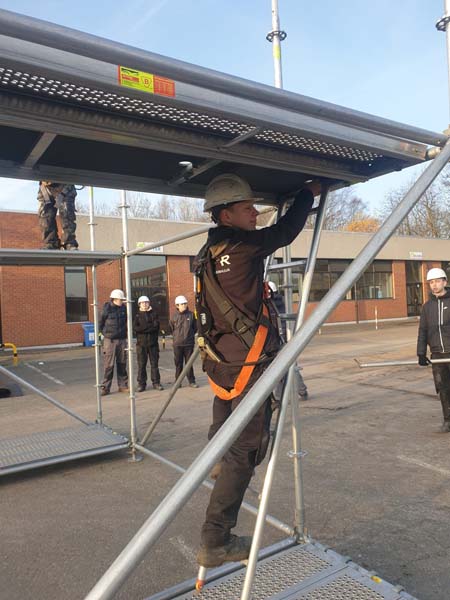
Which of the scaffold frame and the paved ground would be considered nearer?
the scaffold frame

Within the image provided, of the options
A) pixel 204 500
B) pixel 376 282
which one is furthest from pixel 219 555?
pixel 376 282

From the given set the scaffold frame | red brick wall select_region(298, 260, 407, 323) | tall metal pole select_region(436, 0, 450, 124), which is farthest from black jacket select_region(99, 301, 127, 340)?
red brick wall select_region(298, 260, 407, 323)

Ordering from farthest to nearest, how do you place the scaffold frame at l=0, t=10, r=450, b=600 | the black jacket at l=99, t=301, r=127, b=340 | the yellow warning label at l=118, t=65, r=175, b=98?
the black jacket at l=99, t=301, r=127, b=340, the yellow warning label at l=118, t=65, r=175, b=98, the scaffold frame at l=0, t=10, r=450, b=600

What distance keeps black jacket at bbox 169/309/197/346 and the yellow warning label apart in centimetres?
826

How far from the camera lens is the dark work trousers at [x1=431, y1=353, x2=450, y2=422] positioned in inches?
237

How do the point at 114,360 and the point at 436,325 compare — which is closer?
the point at 436,325

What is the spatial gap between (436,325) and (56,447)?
16.7 ft

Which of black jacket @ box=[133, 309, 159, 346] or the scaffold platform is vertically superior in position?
black jacket @ box=[133, 309, 159, 346]

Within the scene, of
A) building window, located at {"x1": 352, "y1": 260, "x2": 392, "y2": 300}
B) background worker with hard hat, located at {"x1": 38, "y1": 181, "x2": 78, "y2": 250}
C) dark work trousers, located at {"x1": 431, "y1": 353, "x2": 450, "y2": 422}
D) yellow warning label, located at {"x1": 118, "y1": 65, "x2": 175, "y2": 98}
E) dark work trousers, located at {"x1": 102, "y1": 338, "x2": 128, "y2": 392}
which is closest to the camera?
yellow warning label, located at {"x1": 118, "y1": 65, "x2": 175, "y2": 98}

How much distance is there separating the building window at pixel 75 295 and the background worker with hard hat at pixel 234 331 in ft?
59.3

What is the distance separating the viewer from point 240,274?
2.28m

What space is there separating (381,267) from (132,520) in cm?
2827

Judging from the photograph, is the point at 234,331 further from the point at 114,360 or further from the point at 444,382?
the point at 114,360

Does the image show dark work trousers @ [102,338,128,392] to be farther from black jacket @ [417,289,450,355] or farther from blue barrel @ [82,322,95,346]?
blue barrel @ [82,322,95,346]
